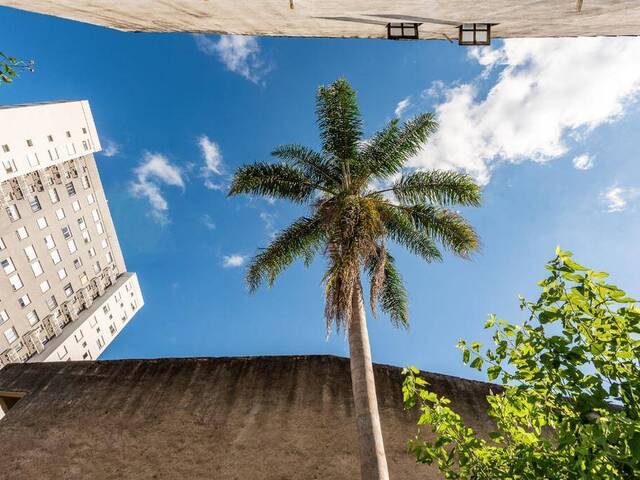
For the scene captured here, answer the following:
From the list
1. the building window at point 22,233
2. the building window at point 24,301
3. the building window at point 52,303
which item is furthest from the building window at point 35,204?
the building window at point 52,303

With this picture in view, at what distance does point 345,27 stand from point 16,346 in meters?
45.6

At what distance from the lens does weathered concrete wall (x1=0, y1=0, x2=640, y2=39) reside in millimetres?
6027

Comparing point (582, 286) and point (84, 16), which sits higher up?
point (84, 16)

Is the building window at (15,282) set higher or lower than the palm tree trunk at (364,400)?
higher

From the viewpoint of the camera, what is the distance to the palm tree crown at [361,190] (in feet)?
34.1

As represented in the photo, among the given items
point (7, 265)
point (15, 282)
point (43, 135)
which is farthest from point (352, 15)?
point (43, 135)

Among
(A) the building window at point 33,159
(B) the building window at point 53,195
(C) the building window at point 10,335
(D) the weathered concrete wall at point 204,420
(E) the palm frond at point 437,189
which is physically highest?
(A) the building window at point 33,159

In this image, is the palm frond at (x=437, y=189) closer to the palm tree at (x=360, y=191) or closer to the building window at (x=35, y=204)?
the palm tree at (x=360, y=191)

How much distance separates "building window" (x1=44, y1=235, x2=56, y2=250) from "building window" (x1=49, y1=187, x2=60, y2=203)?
4.66 m

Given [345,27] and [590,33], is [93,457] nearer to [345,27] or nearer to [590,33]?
[345,27]

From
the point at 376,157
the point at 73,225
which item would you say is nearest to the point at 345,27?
the point at 376,157

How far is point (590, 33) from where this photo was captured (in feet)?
27.4

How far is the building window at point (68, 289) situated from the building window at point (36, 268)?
398 cm

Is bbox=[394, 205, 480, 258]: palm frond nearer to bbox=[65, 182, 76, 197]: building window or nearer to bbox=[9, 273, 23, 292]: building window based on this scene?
bbox=[9, 273, 23, 292]: building window
